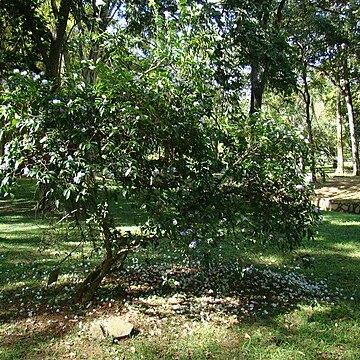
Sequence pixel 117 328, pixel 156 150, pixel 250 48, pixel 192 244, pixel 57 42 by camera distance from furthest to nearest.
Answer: pixel 57 42 → pixel 250 48 → pixel 156 150 → pixel 117 328 → pixel 192 244

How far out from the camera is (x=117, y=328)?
2891 millimetres

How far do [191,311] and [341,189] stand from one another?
11.3 metres

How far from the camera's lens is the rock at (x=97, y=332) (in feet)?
9.40

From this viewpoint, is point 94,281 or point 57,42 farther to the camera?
point 57,42

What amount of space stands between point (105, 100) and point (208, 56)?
96cm

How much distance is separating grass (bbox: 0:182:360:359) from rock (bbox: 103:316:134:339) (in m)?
0.05

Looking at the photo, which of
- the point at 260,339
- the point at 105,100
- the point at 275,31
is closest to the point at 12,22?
the point at 275,31

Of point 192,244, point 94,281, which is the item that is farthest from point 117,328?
point 192,244

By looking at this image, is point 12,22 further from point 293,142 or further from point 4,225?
point 293,142

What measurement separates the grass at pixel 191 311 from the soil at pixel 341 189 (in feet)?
24.7

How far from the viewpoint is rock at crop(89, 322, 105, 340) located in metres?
2.86

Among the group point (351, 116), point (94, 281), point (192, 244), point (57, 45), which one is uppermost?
point (57, 45)

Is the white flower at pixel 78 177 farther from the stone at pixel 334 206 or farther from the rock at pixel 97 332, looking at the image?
the stone at pixel 334 206

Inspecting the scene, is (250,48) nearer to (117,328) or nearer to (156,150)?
(156,150)
